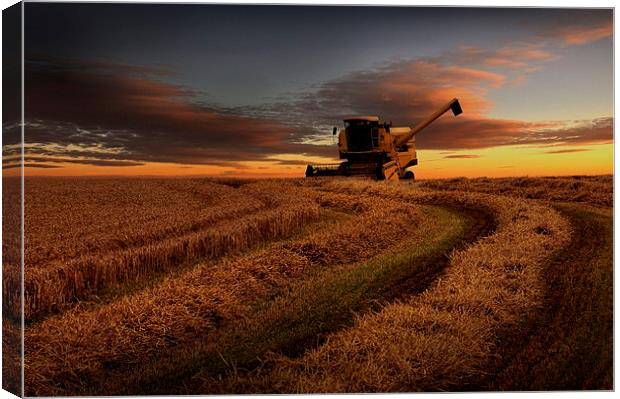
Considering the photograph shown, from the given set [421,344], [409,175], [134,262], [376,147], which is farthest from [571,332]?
[376,147]

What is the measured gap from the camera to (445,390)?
207 inches

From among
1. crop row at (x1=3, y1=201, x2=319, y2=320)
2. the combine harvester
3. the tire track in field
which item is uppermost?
the combine harvester

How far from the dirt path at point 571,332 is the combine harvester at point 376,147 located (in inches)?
87.1

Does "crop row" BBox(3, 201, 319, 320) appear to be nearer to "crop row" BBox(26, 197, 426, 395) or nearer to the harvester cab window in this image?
"crop row" BBox(26, 197, 426, 395)

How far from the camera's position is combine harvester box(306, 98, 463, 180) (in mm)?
7039

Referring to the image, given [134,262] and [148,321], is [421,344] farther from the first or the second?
[134,262]

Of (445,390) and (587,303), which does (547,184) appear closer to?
(587,303)

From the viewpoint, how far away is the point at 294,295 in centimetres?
650

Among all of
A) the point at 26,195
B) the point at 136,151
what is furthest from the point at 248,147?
the point at 26,195

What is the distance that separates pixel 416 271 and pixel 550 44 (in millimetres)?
2994

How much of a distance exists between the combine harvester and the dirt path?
2212 mm

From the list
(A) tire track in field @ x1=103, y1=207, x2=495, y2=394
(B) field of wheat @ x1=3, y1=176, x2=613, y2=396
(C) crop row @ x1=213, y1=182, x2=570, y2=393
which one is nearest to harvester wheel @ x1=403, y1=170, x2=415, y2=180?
(B) field of wheat @ x1=3, y1=176, x2=613, y2=396

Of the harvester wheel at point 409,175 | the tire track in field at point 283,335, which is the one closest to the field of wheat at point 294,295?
the tire track in field at point 283,335

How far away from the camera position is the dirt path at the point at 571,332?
209 inches
